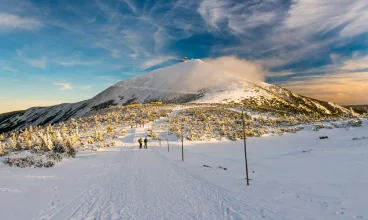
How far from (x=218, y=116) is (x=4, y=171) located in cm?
4009

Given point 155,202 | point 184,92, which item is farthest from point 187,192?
point 184,92

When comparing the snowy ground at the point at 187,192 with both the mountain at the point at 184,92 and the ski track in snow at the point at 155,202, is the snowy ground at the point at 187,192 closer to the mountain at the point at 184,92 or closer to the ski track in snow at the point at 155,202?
the ski track in snow at the point at 155,202

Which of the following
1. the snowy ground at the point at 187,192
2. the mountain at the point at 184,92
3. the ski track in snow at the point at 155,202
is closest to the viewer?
the ski track in snow at the point at 155,202

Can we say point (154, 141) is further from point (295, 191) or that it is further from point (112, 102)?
point (112, 102)

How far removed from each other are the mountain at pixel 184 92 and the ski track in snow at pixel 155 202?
77234mm

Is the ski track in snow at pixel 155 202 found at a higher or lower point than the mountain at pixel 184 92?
lower

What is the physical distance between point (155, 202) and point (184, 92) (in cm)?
10702

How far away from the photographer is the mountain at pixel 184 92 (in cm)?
10294

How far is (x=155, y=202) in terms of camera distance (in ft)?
26.3

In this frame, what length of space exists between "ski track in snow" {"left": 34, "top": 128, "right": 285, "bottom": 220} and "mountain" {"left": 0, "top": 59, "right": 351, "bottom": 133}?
77.2 metres

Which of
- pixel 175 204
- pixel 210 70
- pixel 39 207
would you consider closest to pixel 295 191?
pixel 175 204

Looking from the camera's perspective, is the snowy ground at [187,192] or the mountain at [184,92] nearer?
the snowy ground at [187,192]

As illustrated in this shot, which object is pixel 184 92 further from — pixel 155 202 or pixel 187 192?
pixel 155 202

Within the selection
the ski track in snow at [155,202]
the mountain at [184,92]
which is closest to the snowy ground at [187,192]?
the ski track in snow at [155,202]
